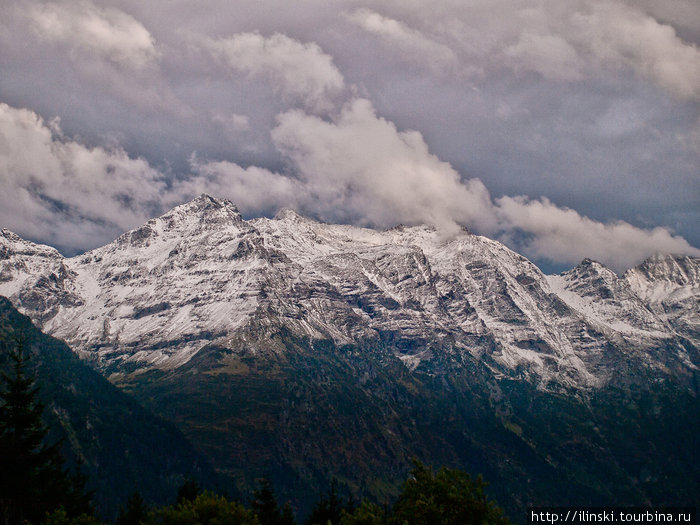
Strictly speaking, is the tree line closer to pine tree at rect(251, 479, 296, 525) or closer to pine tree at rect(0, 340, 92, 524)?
pine tree at rect(0, 340, 92, 524)

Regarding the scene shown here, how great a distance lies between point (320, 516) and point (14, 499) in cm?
6240

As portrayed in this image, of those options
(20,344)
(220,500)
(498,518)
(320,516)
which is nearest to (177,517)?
(220,500)

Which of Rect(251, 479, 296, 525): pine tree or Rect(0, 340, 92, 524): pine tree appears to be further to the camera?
Rect(251, 479, 296, 525): pine tree

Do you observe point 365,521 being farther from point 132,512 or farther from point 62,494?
point 132,512

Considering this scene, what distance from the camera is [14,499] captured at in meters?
61.9

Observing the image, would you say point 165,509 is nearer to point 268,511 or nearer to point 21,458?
point 21,458

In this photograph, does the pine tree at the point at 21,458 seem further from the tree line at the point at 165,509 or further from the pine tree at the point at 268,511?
the pine tree at the point at 268,511

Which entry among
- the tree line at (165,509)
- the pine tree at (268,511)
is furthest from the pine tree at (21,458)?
the pine tree at (268,511)

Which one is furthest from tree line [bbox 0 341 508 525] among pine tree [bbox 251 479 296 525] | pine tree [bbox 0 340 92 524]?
pine tree [bbox 251 479 296 525]

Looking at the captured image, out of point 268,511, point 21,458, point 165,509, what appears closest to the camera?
point 21,458

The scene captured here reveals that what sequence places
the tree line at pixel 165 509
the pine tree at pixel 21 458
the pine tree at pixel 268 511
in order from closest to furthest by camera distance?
the pine tree at pixel 21 458, the tree line at pixel 165 509, the pine tree at pixel 268 511

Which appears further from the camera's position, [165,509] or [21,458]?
[165,509]

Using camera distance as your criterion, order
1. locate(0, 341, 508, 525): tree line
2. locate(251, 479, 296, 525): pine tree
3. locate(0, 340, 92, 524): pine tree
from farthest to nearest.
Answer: locate(251, 479, 296, 525): pine tree
locate(0, 341, 508, 525): tree line
locate(0, 340, 92, 524): pine tree

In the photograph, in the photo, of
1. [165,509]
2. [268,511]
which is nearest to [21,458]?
[165,509]
